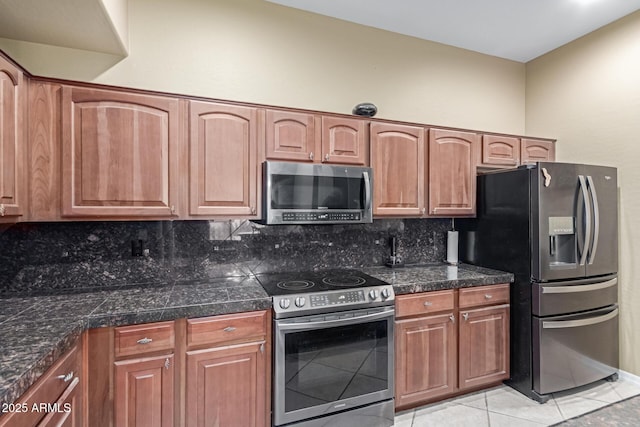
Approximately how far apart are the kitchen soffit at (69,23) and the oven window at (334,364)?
2044mm

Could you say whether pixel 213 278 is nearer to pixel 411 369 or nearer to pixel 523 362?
pixel 411 369

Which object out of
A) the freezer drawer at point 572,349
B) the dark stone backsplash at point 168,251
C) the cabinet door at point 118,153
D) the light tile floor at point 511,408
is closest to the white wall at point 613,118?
the freezer drawer at point 572,349

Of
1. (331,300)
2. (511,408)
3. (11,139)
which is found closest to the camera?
(11,139)

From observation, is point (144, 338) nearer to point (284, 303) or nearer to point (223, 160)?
point (284, 303)

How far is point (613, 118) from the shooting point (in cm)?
281

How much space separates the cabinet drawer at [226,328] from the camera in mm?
1767

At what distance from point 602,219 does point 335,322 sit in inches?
90.3

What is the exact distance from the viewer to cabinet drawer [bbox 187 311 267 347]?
1.77m

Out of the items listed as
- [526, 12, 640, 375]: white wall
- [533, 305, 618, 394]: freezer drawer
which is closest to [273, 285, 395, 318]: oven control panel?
[533, 305, 618, 394]: freezer drawer

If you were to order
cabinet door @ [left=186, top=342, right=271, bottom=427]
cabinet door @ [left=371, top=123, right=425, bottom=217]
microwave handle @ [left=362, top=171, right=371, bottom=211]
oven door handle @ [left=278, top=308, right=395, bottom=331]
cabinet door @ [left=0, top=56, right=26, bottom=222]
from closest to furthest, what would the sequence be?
1. cabinet door @ [left=0, top=56, right=26, bottom=222]
2. cabinet door @ [left=186, top=342, right=271, bottom=427]
3. oven door handle @ [left=278, top=308, right=395, bottom=331]
4. microwave handle @ [left=362, top=171, right=371, bottom=211]
5. cabinet door @ [left=371, top=123, right=425, bottom=217]

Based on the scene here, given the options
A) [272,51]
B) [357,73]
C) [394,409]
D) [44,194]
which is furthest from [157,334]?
[357,73]

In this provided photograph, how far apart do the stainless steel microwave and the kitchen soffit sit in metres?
1.17

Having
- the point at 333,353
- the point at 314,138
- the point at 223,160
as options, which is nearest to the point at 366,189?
the point at 314,138

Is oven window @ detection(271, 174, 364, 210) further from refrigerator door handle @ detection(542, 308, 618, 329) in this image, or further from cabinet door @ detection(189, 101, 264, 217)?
refrigerator door handle @ detection(542, 308, 618, 329)
